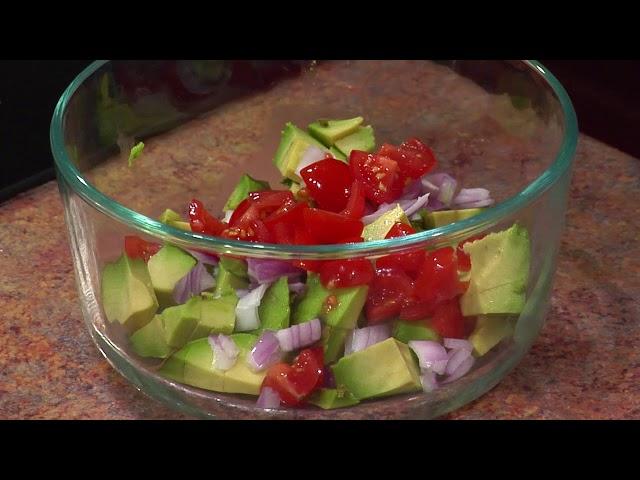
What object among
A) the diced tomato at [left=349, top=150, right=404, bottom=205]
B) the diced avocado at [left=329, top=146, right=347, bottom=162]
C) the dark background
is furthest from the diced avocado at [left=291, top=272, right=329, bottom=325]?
the dark background

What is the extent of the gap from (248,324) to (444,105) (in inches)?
19.6

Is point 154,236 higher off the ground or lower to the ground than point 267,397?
higher

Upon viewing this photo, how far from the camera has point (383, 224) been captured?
112 centimetres

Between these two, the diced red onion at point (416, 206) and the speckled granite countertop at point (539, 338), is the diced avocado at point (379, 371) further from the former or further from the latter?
the diced red onion at point (416, 206)

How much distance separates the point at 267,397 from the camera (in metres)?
1.04

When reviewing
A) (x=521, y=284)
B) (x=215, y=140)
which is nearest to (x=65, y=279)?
(x=215, y=140)

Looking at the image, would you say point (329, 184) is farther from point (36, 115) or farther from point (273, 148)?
point (36, 115)

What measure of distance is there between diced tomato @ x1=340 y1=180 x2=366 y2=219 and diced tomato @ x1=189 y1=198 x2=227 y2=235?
0.41ft

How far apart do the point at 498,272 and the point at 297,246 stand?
20 cm

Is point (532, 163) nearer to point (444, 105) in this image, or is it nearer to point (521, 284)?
point (444, 105)

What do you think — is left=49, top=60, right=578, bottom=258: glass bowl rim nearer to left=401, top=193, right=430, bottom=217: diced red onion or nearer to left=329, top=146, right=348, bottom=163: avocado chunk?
left=401, top=193, right=430, bottom=217: diced red onion

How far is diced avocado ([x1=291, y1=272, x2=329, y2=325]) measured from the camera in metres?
1.01

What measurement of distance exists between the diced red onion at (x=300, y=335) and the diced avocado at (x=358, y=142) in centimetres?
36

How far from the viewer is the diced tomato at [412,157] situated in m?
1.27
